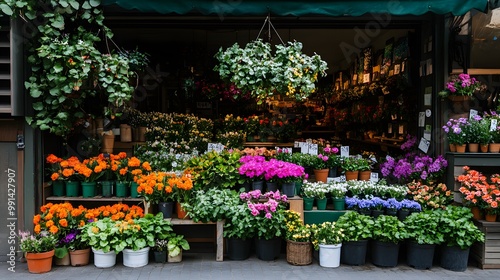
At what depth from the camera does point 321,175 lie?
23.3ft

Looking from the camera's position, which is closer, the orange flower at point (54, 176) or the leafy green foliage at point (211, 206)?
the leafy green foliage at point (211, 206)

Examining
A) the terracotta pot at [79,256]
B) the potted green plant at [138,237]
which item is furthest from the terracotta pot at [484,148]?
the terracotta pot at [79,256]

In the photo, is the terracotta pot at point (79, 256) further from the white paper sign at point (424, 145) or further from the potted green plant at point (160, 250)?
the white paper sign at point (424, 145)

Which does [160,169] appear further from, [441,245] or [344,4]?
[441,245]

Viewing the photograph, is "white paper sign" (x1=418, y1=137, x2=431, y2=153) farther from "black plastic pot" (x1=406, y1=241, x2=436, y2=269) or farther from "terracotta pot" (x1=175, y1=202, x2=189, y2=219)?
"terracotta pot" (x1=175, y1=202, x2=189, y2=219)

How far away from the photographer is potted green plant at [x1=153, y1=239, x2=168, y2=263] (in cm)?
602

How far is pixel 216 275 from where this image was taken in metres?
5.65

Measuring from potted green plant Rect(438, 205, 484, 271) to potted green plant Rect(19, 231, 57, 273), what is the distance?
502 centimetres

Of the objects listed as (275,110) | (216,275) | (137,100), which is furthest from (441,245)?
(137,100)

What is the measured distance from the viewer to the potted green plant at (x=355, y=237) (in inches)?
232

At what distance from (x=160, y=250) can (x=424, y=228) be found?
3.49 metres

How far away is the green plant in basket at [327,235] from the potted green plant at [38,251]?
340 cm

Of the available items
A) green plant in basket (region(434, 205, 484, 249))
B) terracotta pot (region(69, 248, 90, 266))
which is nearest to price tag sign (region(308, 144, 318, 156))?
green plant in basket (region(434, 205, 484, 249))

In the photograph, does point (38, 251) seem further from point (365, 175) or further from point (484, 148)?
point (484, 148)
